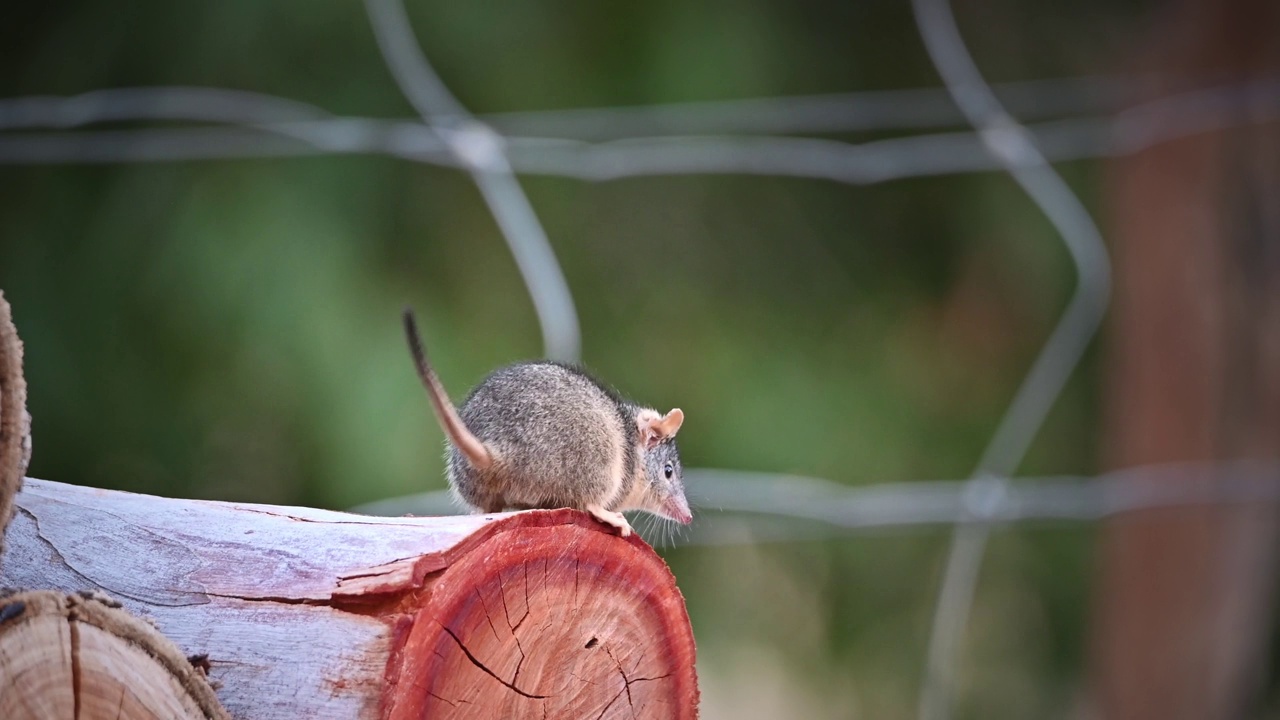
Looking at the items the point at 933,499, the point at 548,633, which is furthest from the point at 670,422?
the point at 933,499

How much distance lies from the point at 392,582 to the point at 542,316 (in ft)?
6.46

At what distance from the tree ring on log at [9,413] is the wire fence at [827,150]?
1713mm

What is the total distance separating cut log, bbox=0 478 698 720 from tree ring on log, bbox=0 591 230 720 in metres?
0.06

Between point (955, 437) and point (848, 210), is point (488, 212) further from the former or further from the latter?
point (955, 437)

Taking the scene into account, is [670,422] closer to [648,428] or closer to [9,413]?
[648,428]

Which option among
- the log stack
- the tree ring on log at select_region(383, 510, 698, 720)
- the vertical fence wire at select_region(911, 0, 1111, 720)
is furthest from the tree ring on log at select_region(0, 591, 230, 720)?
the vertical fence wire at select_region(911, 0, 1111, 720)

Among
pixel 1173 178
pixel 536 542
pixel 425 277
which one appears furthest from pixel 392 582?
pixel 1173 178

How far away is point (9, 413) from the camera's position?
0.97m

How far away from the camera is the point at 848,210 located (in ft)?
11.8

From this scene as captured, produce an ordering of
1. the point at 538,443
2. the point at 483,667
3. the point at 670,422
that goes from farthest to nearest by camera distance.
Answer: the point at 670,422, the point at 538,443, the point at 483,667

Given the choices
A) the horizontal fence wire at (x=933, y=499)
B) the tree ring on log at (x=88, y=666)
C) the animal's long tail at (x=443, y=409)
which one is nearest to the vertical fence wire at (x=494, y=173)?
the horizontal fence wire at (x=933, y=499)

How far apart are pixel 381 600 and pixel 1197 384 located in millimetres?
2816

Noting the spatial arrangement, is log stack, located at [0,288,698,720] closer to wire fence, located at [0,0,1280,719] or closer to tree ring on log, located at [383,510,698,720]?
tree ring on log, located at [383,510,698,720]

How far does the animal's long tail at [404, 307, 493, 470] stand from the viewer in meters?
1.12
